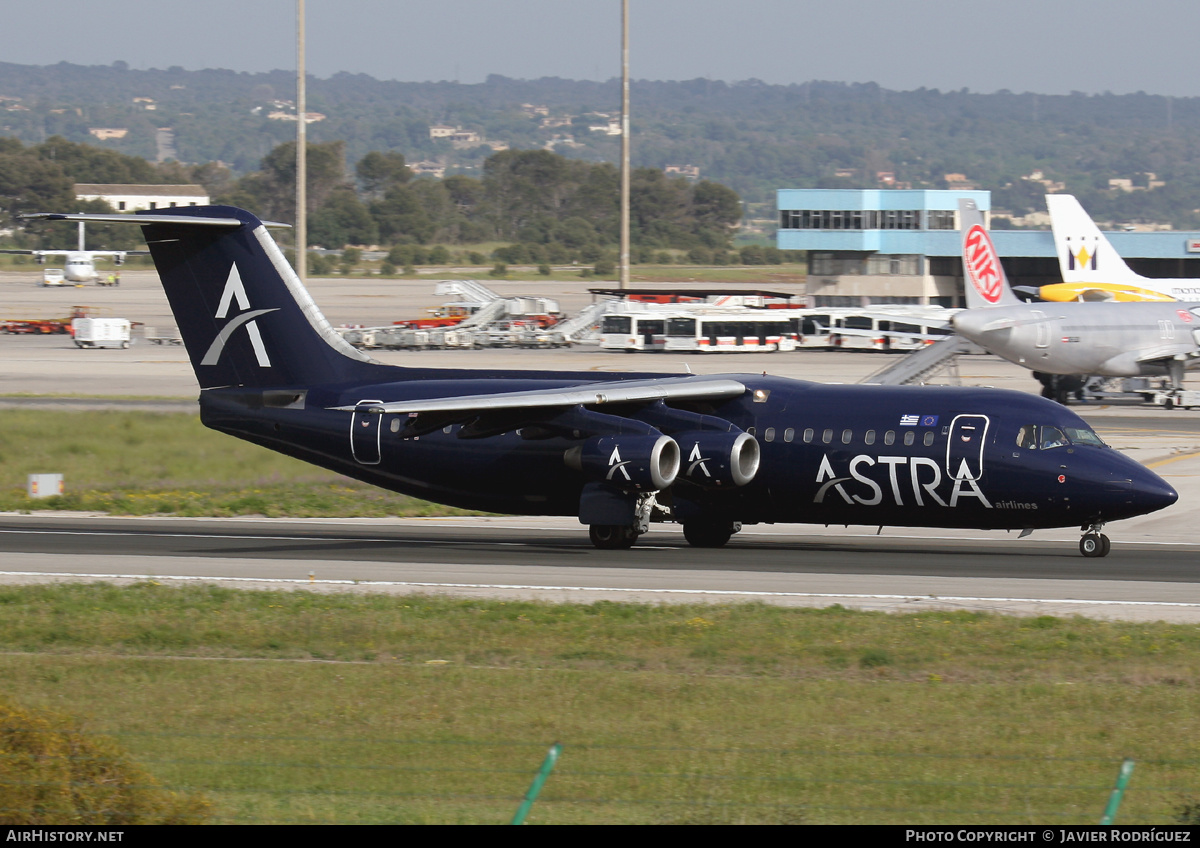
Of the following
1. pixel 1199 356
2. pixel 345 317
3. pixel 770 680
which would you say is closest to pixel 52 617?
pixel 770 680

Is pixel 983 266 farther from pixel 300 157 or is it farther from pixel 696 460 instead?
pixel 696 460

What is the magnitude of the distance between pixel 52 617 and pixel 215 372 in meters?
11.4

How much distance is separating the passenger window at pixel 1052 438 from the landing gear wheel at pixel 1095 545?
2.10 m

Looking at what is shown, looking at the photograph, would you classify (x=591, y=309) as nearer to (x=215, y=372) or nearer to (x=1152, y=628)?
(x=215, y=372)

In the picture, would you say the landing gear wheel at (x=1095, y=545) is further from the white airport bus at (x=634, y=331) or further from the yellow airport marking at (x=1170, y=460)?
the white airport bus at (x=634, y=331)

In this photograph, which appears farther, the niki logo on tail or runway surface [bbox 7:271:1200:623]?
the niki logo on tail

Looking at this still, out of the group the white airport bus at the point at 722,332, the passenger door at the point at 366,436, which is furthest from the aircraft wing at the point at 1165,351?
the passenger door at the point at 366,436

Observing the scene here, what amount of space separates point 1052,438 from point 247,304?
16191 mm

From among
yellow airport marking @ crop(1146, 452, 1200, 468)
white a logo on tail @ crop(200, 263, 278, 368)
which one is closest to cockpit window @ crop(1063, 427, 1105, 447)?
yellow airport marking @ crop(1146, 452, 1200, 468)

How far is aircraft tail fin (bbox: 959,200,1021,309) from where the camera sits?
66562 mm

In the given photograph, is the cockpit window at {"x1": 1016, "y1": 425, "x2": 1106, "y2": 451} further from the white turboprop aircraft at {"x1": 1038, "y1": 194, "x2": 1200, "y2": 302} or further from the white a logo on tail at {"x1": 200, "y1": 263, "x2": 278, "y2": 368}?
the white turboprop aircraft at {"x1": 1038, "y1": 194, "x2": 1200, "y2": 302}

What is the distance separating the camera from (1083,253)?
7656 centimetres

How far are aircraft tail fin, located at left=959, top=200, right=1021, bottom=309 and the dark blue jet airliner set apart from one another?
4032 centimetres

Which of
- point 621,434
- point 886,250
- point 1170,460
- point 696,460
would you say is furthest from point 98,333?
point 696,460
